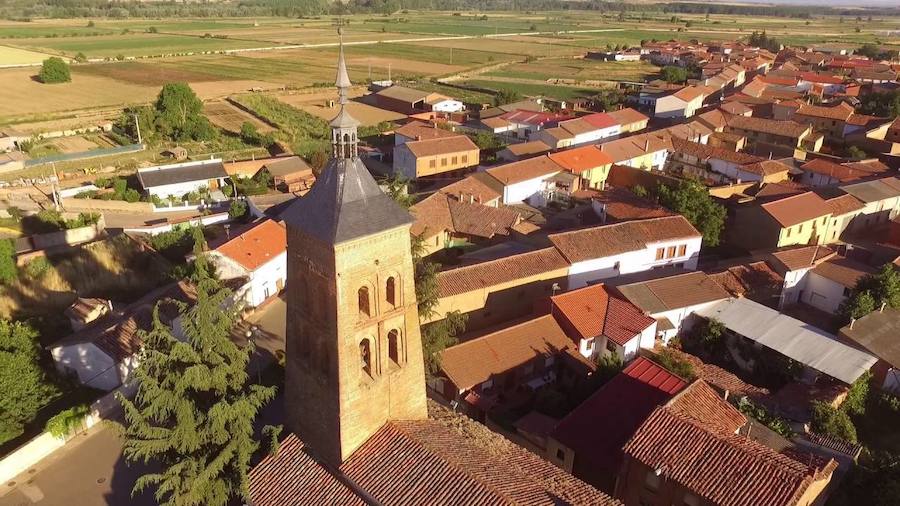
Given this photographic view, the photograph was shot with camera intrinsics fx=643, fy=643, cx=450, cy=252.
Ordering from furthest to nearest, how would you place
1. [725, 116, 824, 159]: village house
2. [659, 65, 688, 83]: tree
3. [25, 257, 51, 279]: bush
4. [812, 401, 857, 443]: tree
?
[659, 65, 688, 83]: tree, [725, 116, 824, 159]: village house, [25, 257, 51, 279]: bush, [812, 401, 857, 443]: tree

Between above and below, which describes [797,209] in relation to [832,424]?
above

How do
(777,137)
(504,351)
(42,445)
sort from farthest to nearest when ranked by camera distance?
(777,137) < (504,351) < (42,445)

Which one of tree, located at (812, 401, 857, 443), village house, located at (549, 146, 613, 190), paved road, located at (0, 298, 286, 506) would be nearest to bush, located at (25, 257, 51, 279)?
paved road, located at (0, 298, 286, 506)

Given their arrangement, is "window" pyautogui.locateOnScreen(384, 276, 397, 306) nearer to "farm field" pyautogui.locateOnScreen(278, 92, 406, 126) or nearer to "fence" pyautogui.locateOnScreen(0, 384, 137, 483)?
"fence" pyautogui.locateOnScreen(0, 384, 137, 483)

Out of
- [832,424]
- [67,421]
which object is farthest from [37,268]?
[832,424]

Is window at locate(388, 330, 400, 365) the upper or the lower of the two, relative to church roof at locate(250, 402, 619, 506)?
upper

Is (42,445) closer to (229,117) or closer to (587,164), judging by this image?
(587,164)

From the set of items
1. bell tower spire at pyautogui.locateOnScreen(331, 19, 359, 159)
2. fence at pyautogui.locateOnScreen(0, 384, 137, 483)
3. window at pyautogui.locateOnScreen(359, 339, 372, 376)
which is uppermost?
bell tower spire at pyautogui.locateOnScreen(331, 19, 359, 159)
